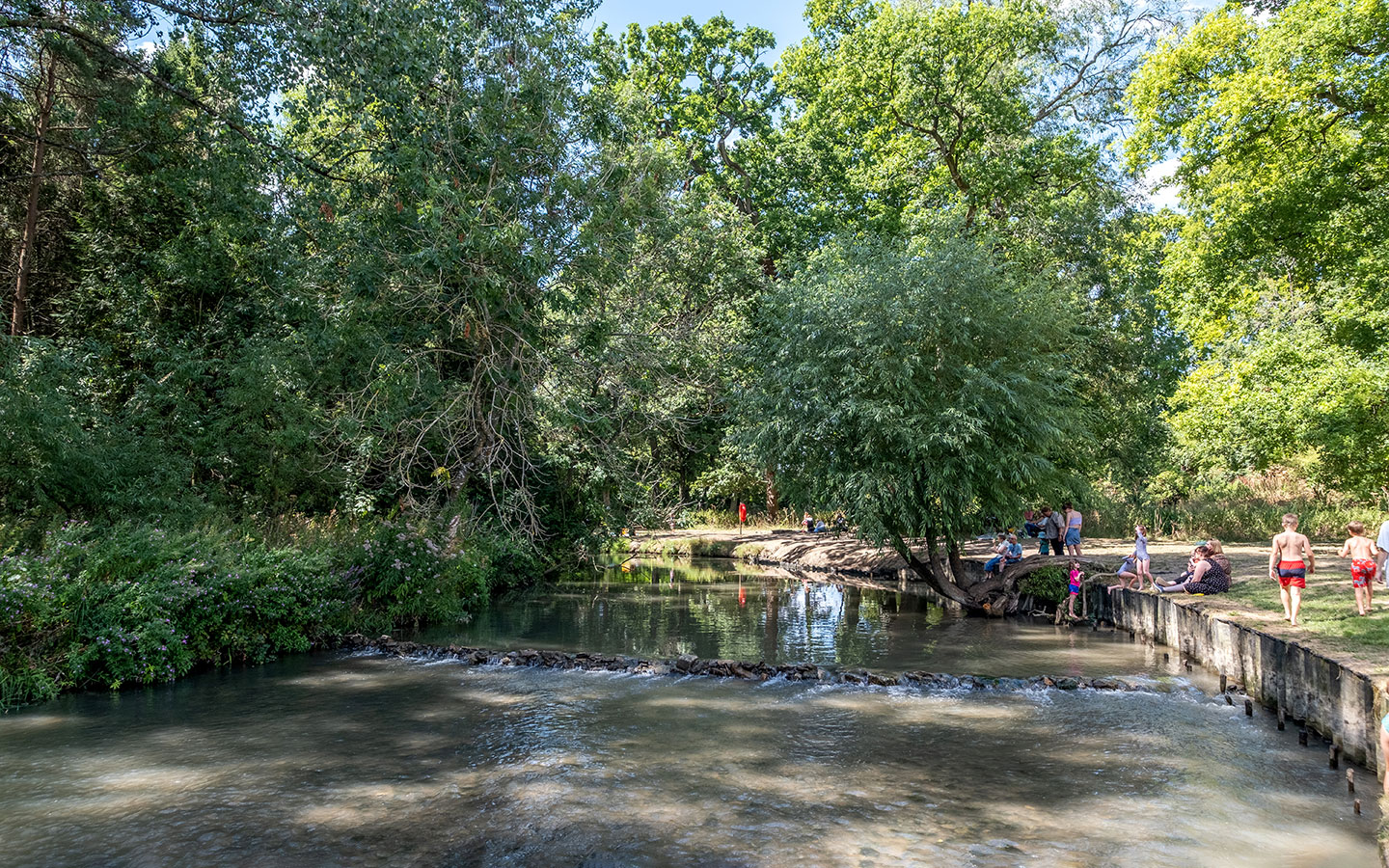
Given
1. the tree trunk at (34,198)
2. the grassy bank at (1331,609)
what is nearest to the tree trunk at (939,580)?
the grassy bank at (1331,609)

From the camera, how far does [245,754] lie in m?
9.18

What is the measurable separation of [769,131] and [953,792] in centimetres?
2921

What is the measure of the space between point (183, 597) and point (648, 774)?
7476 mm

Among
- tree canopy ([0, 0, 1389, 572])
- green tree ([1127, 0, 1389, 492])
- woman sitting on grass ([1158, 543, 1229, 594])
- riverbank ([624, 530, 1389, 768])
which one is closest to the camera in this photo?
riverbank ([624, 530, 1389, 768])

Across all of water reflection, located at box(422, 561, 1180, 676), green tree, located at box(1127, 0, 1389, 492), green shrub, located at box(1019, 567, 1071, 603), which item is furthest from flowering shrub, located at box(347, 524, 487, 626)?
green tree, located at box(1127, 0, 1389, 492)

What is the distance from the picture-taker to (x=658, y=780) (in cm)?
845

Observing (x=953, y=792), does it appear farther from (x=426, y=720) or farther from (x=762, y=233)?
(x=762, y=233)

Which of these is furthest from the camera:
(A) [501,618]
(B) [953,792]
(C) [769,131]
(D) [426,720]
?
(C) [769,131]

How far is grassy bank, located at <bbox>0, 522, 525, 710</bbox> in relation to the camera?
36.3ft

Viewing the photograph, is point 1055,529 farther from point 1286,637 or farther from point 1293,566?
point 1286,637

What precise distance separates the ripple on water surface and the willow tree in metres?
6.59

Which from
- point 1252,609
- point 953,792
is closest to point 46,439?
point 953,792

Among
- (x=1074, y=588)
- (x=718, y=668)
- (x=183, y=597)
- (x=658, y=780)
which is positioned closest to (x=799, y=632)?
(x=718, y=668)

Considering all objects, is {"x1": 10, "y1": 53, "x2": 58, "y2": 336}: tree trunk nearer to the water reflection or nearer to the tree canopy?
the tree canopy
